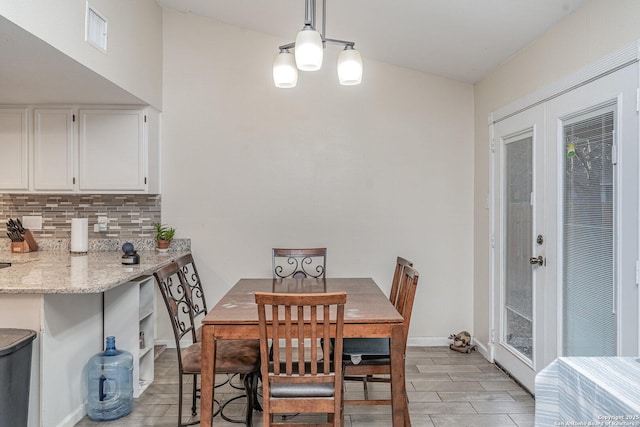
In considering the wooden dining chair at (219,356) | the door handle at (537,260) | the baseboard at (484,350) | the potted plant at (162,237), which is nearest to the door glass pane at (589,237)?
the door handle at (537,260)

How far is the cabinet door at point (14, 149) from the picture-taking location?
351 centimetres

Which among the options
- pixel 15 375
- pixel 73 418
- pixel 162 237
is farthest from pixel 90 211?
pixel 15 375

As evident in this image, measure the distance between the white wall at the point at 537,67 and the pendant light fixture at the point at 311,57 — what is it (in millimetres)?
1259

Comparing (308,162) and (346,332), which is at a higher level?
(308,162)

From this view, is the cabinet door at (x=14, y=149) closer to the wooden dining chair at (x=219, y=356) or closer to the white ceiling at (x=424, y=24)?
the white ceiling at (x=424, y=24)

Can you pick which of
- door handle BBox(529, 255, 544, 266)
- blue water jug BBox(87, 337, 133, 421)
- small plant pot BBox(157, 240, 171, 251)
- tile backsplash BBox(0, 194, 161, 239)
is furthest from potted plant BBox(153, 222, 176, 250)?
door handle BBox(529, 255, 544, 266)

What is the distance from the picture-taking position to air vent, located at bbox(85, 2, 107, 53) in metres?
2.55

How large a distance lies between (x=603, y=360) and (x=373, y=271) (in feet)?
8.56

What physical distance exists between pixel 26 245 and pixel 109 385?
1.73m

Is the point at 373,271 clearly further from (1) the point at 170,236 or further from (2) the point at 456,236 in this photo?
(1) the point at 170,236

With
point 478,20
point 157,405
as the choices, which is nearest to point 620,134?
point 478,20

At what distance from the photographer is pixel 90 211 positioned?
3.83 meters

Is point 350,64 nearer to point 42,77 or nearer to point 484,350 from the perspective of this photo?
point 42,77

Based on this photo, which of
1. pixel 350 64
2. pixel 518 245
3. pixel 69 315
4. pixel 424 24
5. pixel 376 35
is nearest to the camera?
pixel 350 64
